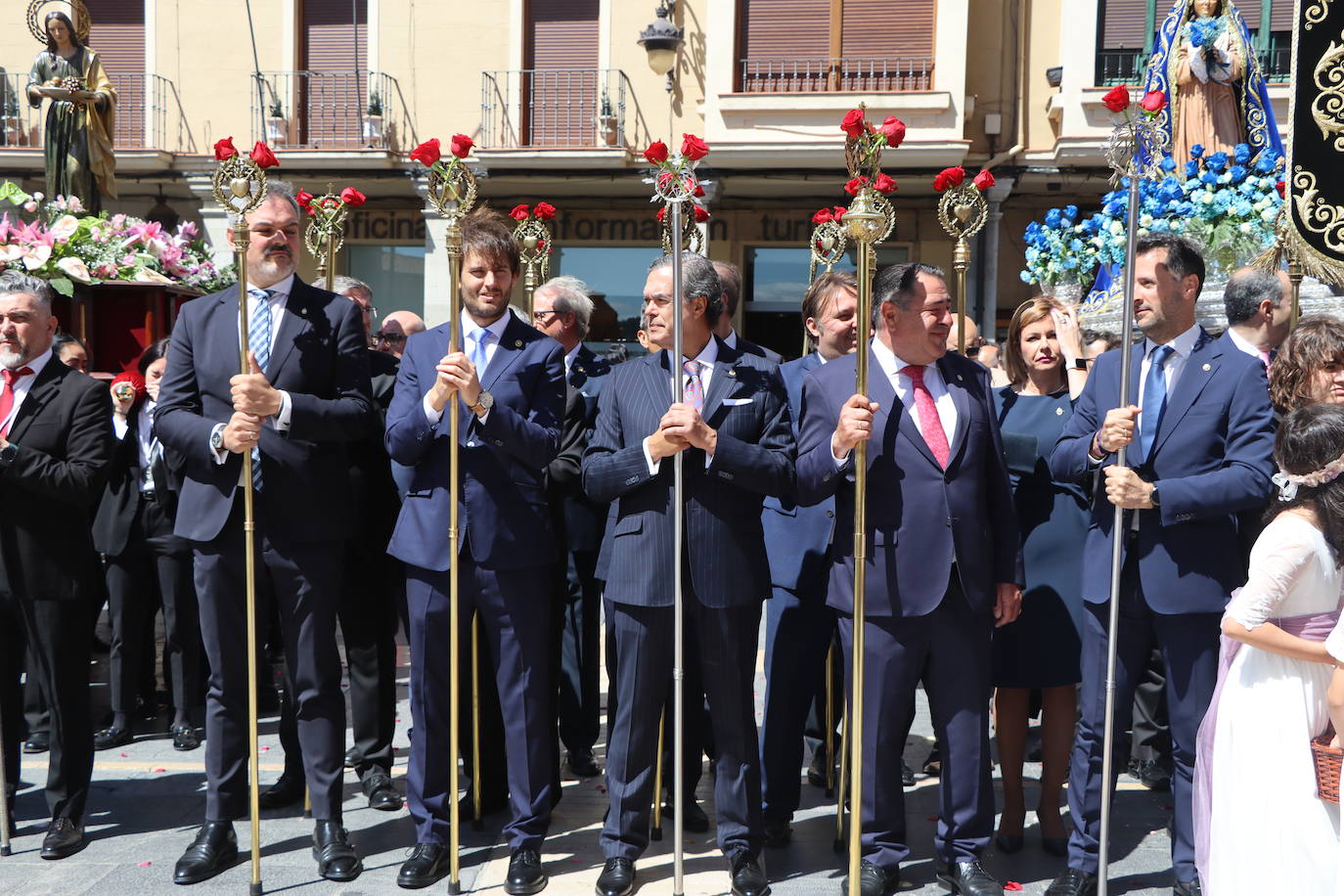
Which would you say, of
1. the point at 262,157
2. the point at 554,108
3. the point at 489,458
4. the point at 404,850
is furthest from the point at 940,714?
the point at 554,108

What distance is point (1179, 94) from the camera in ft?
26.1

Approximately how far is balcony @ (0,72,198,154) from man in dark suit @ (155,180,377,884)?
47.5ft

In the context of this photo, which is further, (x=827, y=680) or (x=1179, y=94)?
(x=1179, y=94)

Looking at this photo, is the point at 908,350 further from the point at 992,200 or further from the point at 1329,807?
the point at 992,200

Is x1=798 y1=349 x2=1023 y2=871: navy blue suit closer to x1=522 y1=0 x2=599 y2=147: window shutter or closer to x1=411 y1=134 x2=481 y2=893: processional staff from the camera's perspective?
x1=411 y1=134 x2=481 y2=893: processional staff

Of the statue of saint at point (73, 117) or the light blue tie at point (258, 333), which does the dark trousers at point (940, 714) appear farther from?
the statue of saint at point (73, 117)

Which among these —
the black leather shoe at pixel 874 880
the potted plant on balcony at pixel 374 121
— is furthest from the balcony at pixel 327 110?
the black leather shoe at pixel 874 880

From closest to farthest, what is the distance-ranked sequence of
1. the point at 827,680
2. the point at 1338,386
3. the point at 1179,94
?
the point at 1338,386 < the point at 827,680 < the point at 1179,94

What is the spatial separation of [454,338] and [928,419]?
61.6 inches

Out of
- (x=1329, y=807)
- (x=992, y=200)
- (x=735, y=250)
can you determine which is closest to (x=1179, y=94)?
(x=1329, y=807)

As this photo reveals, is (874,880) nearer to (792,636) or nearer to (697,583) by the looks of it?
(792,636)

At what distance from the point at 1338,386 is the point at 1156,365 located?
54cm

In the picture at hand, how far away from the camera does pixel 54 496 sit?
4.39 meters

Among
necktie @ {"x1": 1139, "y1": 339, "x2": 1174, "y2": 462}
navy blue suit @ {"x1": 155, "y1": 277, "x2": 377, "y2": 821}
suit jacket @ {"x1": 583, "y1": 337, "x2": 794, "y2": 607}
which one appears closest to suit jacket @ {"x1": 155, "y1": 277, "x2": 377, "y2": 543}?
navy blue suit @ {"x1": 155, "y1": 277, "x2": 377, "y2": 821}
